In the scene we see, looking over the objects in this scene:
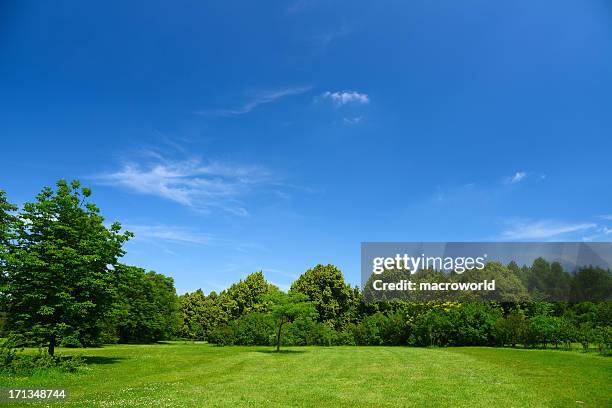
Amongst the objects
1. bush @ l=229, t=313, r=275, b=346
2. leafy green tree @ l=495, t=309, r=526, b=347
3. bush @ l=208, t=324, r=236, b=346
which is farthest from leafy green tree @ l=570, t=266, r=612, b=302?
bush @ l=208, t=324, r=236, b=346

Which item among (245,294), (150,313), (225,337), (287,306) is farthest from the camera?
Result: (245,294)

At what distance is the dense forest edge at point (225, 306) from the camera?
30.5 meters

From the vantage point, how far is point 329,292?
77.8 metres

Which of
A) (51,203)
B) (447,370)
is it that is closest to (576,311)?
(447,370)

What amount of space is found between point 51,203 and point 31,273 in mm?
5345

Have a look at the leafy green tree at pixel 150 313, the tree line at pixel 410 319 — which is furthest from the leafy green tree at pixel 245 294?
the leafy green tree at pixel 150 313

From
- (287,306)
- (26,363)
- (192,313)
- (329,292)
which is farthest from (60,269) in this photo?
(192,313)

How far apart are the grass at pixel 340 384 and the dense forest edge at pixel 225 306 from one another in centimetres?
486

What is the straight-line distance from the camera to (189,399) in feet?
57.5

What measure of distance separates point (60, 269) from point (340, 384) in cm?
2123

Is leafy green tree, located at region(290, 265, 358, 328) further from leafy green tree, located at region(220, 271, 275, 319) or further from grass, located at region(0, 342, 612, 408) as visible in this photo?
grass, located at region(0, 342, 612, 408)

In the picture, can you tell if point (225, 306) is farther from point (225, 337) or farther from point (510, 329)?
point (510, 329)

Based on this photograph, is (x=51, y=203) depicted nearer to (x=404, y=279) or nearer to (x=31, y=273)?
(x=31, y=273)

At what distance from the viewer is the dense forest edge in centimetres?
3050
